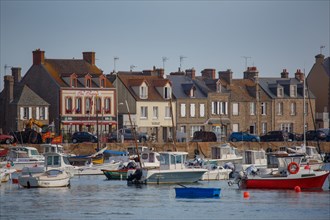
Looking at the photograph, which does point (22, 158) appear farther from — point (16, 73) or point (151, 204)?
point (16, 73)

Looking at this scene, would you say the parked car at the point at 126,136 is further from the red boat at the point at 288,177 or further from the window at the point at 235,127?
the red boat at the point at 288,177

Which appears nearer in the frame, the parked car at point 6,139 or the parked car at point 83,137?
the parked car at point 6,139

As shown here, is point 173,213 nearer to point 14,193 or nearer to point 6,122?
point 14,193

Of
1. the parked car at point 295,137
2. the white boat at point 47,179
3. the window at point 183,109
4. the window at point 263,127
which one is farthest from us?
the window at point 263,127

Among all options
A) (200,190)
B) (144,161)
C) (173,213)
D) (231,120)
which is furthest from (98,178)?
(231,120)

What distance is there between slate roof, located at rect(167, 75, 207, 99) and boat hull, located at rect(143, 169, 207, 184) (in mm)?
42925

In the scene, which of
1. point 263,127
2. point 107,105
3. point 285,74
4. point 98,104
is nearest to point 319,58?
point 285,74

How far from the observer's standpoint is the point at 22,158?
286 feet

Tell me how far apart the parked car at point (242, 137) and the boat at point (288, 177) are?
40689 millimetres

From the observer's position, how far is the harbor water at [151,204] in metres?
59.8

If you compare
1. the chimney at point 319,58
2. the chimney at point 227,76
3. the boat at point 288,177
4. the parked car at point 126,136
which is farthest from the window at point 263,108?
the boat at point 288,177

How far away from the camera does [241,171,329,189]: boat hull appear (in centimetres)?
7081

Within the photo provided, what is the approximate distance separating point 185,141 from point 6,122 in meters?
17.3

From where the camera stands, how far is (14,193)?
7131cm
